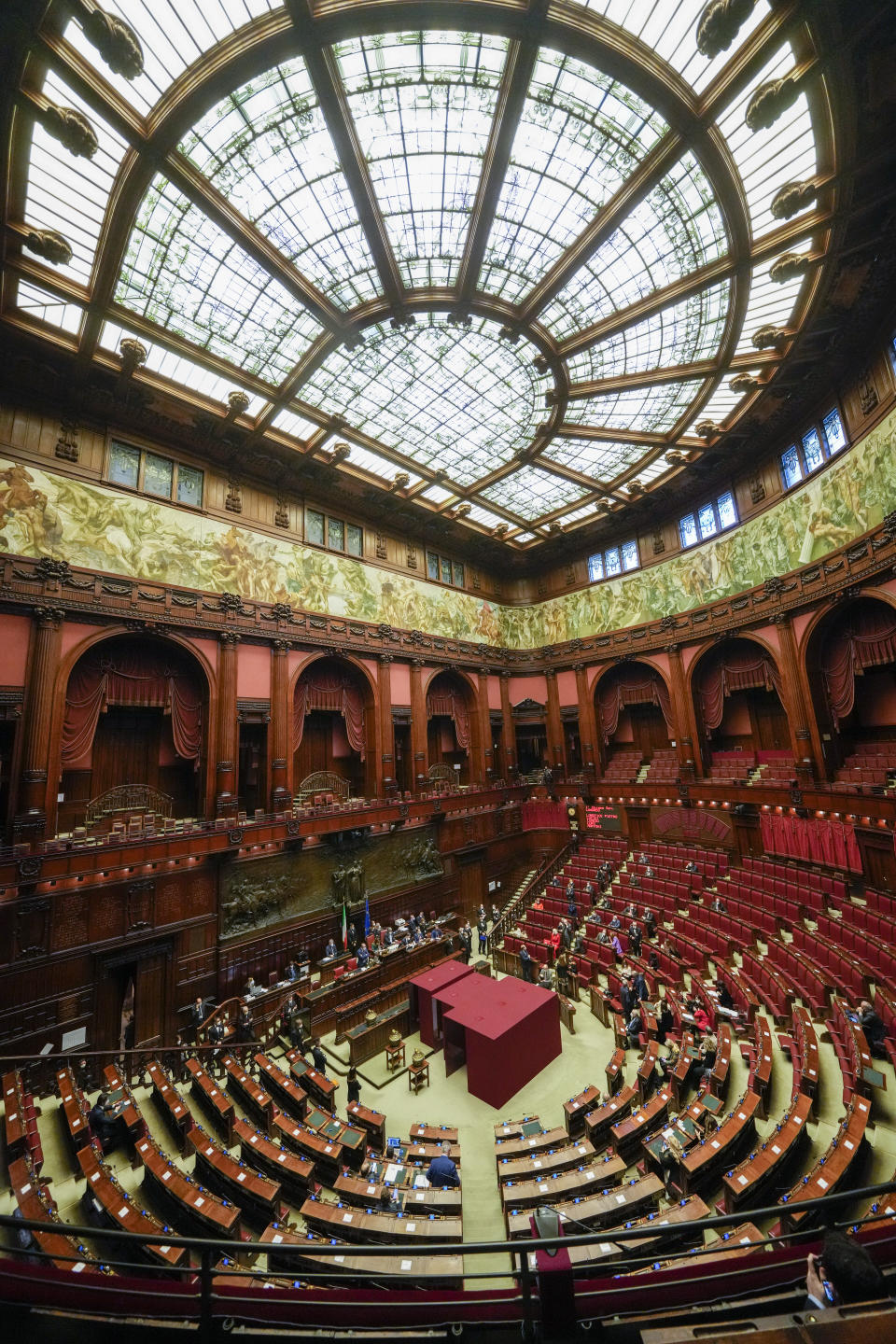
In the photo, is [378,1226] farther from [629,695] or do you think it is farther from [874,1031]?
[629,695]

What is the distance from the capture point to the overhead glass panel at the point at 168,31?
753 cm

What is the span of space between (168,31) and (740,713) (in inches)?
919

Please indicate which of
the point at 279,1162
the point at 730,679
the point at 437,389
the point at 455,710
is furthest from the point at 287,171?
the point at 730,679

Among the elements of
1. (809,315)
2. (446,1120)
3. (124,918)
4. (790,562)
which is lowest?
(446,1120)

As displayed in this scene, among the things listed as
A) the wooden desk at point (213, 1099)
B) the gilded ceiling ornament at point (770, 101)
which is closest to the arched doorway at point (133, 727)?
the wooden desk at point (213, 1099)

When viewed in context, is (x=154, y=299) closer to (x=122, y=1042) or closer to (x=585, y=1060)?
(x=122, y=1042)

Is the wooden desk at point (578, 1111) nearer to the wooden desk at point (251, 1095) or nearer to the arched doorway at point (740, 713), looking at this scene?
the wooden desk at point (251, 1095)

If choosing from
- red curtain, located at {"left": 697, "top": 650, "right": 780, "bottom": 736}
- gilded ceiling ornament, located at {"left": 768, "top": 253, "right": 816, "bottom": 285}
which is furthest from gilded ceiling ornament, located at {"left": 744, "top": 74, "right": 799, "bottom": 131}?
red curtain, located at {"left": 697, "top": 650, "right": 780, "bottom": 736}

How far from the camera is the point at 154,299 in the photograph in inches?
454

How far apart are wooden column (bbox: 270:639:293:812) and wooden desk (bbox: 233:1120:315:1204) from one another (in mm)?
8641

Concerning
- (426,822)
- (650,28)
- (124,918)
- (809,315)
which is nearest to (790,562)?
(809,315)

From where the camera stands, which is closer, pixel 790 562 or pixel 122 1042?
pixel 122 1042

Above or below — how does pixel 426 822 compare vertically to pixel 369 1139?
above

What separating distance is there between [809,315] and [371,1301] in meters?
17.8
